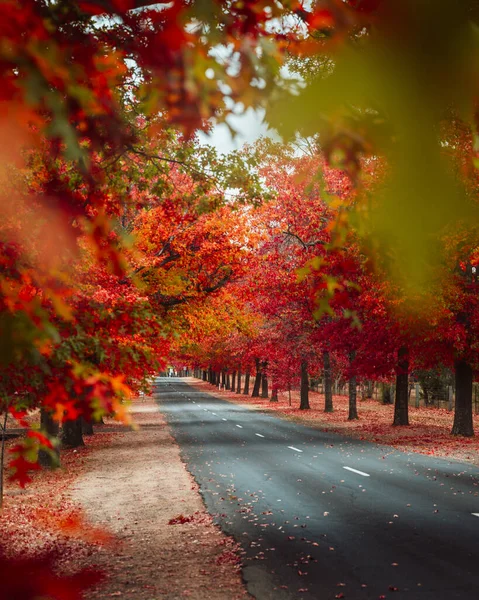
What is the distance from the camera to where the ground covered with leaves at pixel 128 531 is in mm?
7742

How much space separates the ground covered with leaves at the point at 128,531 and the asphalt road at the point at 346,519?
0.43m

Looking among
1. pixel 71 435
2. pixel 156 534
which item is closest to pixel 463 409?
pixel 71 435

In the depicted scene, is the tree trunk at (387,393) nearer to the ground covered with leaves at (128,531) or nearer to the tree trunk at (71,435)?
the tree trunk at (71,435)

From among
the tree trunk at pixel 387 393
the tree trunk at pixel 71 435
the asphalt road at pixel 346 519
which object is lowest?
the tree trunk at pixel 71 435

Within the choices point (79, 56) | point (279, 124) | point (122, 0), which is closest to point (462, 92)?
point (279, 124)

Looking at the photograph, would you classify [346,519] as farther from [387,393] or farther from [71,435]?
[387,393]

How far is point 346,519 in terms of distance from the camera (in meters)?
11.2

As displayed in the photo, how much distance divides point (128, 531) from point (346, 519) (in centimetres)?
370

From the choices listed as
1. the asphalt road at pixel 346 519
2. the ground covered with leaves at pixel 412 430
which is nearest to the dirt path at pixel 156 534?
the asphalt road at pixel 346 519

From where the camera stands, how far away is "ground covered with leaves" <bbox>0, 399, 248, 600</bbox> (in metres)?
7.74

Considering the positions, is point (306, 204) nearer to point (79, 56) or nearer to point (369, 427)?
point (369, 427)

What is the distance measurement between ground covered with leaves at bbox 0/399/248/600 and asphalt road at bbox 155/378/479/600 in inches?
16.7

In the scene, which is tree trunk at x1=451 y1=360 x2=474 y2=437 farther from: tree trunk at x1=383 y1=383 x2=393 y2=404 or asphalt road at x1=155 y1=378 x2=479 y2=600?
tree trunk at x1=383 y1=383 x2=393 y2=404

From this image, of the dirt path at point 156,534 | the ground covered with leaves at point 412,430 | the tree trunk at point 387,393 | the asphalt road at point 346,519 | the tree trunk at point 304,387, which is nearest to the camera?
the dirt path at point 156,534
